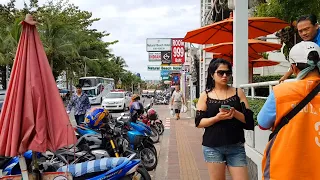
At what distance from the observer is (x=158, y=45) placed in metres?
36.9

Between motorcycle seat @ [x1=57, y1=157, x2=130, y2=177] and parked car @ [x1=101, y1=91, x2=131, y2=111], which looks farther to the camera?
parked car @ [x1=101, y1=91, x2=131, y2=111]

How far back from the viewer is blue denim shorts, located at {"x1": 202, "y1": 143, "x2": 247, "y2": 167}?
3314 mm

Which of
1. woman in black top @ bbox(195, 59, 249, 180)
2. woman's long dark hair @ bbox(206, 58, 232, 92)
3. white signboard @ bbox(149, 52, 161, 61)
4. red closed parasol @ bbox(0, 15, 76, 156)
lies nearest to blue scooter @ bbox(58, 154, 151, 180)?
red closed parasol @ bbox(0, 15, 76, 156)

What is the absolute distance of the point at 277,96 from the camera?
2238mm

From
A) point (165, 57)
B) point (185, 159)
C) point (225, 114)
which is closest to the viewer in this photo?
point (225, 114)

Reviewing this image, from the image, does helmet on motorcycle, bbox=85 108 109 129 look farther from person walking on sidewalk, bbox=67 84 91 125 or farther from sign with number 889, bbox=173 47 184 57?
sign with number 889, bbox=173 47 184 57

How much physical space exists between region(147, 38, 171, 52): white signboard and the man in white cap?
34486 mm

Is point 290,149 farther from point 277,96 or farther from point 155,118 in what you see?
point 155,118

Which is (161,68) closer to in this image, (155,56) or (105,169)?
(155,56)

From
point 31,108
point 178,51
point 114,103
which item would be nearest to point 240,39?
point 31,108

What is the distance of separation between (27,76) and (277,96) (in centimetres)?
219

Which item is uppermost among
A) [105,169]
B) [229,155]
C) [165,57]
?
[165,57]

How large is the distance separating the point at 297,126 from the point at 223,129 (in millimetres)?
1171

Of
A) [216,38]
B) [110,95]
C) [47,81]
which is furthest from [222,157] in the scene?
[110,95]
